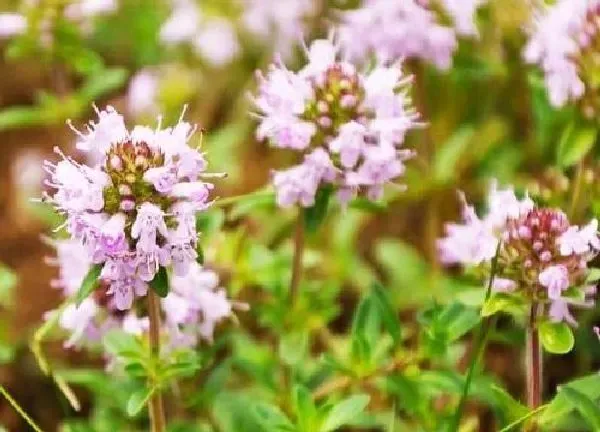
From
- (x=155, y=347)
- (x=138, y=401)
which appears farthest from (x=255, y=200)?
(x=138, y=401)

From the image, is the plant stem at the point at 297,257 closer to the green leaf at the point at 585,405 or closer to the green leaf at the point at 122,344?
the green leaf at the point at 122,344

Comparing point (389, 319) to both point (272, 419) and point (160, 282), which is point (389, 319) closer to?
point (272, 419)

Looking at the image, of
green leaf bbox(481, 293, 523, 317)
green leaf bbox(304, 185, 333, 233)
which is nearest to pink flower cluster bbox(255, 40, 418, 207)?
green leaf bbox(304, 185, 333, 233)

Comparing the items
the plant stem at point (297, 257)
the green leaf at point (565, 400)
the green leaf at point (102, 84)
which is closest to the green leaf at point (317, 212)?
the plant stem at point (297, 257)

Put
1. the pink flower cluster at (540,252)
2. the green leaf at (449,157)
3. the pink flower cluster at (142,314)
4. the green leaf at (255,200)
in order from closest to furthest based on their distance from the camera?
1. the pink flower cluster at (540,252)
2. the pink flower cluster at (142,314)
3. the green leaf at (255,200)
4. the green leaf at (449,157)

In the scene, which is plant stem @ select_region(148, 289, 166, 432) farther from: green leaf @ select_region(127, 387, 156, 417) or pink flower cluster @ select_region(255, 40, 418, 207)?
pink flower cluster @ select_region(255, 40, 418, 207)

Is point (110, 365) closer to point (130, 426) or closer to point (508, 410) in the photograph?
point (130, 426)
